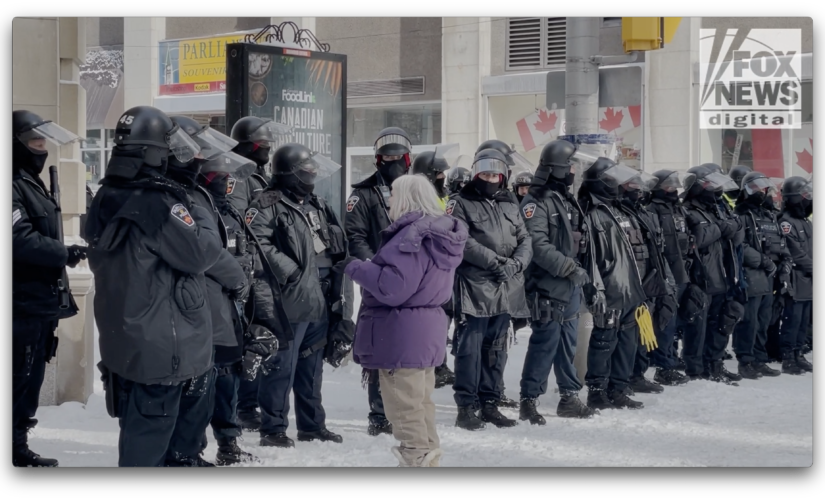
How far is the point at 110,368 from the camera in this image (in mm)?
4766

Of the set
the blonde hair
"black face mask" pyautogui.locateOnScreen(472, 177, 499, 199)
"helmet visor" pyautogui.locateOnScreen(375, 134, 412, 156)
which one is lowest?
the blonde hair

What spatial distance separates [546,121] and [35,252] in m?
15.0

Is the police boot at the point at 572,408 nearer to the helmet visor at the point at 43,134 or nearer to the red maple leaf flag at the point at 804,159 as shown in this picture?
the helmet visor at the point at 43,134

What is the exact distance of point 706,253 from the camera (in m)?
9.44

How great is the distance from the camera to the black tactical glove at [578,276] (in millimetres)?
7398

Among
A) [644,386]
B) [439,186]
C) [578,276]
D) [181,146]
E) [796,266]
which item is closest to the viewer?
[181,146]

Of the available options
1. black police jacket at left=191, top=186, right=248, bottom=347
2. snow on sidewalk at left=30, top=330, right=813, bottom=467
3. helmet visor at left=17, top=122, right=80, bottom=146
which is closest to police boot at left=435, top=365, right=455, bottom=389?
snow on sidewalk at left=30, top=330, right=813, bottom=467

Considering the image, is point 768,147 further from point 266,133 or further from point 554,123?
point 266,133

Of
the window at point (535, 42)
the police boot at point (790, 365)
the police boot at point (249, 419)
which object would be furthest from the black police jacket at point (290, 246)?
the window at point (535, 42)

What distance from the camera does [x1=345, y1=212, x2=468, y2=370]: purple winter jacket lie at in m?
5.49

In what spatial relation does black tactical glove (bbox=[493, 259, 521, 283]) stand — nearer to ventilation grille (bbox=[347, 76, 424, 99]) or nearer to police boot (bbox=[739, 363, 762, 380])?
police boot (bbox=[739, 363, 762, 380])

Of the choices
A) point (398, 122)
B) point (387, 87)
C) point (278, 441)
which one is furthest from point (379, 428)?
point (387, 87)

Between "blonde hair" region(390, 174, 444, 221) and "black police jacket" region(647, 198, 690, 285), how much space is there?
12.6 feet

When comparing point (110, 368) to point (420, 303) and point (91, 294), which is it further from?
point (91, 294)
